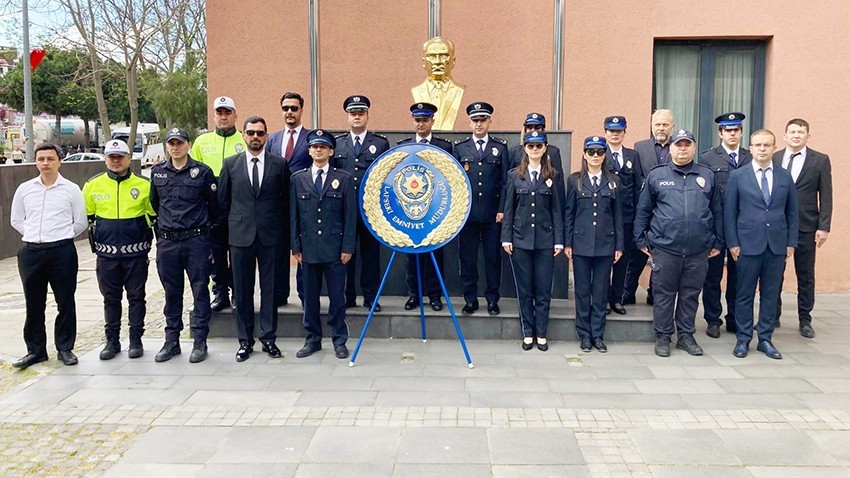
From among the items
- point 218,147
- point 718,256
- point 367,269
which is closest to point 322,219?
point 367,269

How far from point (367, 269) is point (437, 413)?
2197 mm

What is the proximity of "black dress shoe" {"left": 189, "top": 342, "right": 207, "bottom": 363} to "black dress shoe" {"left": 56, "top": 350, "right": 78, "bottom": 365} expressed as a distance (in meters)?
0.92

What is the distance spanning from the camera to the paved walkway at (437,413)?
12.5ft

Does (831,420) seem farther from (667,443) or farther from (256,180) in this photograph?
(256,180)

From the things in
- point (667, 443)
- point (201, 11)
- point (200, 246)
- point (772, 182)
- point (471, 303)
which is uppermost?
point (201, 11)

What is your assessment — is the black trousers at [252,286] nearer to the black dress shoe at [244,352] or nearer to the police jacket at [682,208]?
the black dress shoe at [244,352]

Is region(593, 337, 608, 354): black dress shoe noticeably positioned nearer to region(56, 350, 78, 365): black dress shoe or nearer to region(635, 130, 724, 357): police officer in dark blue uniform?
region(635, 130, 724, 357): police officer in dark blue uniform

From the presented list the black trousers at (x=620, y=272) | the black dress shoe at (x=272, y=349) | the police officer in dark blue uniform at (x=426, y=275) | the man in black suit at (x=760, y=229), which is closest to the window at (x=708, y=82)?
the black trousers at (x=620, y=272)

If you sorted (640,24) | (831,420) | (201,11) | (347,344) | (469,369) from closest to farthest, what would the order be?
(831,420)
(469,369)
(347,344)
(640,24)
(201,11)

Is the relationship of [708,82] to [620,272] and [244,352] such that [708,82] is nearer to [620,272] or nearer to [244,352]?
[620,272]

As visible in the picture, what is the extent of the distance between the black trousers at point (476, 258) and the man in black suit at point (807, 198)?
110 inches

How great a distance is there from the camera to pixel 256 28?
29.6 ft

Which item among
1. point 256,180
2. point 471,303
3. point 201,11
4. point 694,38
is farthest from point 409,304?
point 201,11

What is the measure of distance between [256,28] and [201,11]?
13743mm
